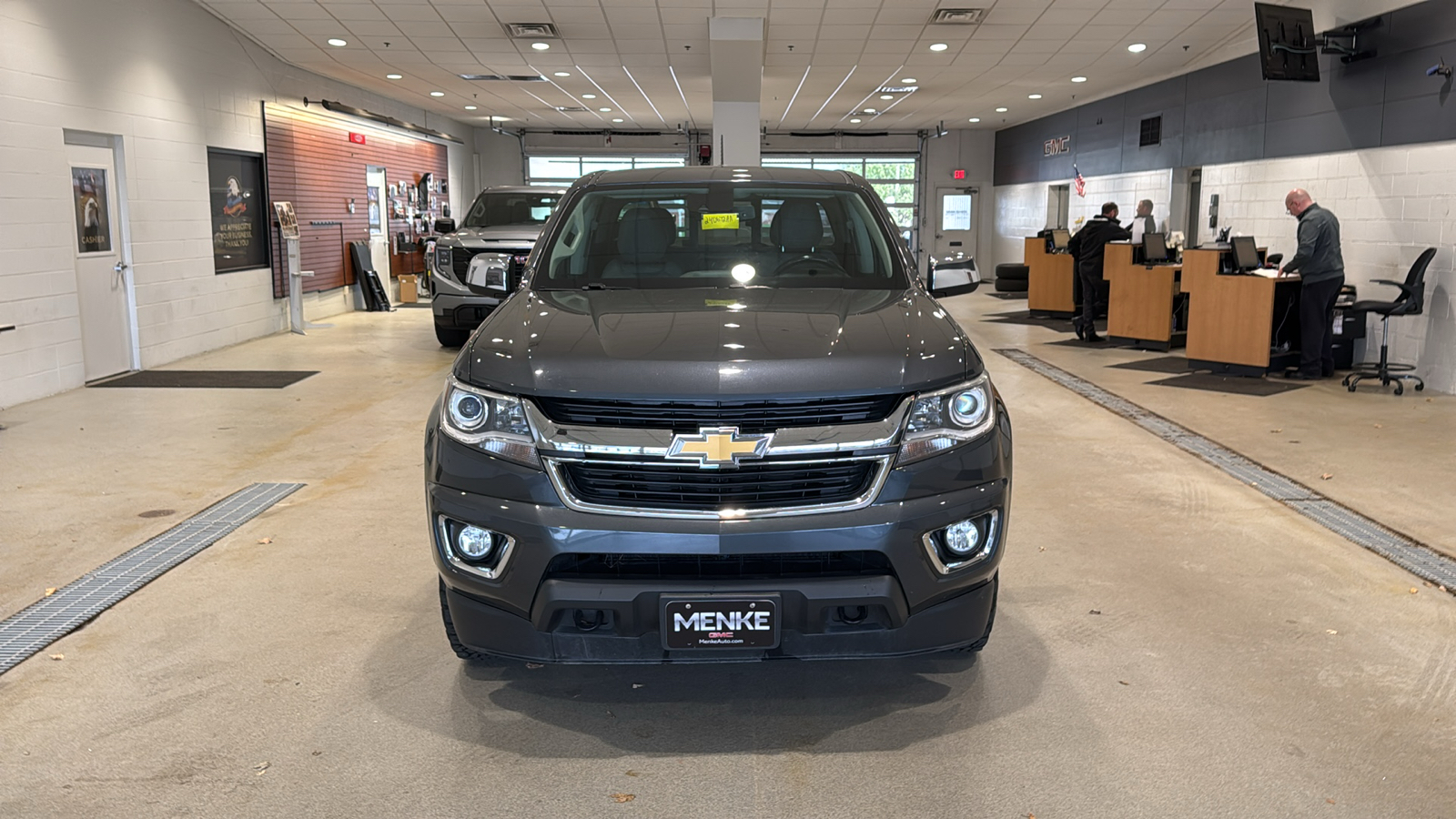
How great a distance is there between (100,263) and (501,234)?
3.53m

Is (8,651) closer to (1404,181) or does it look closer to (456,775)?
(456,775)

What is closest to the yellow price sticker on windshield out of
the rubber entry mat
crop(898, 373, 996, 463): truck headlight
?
crop(898, 373, 996, 463): truck headlight

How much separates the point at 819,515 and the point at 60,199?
8.55m

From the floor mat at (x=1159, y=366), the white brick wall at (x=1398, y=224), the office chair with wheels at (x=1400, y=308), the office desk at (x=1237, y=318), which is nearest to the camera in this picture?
the office chair with wheels at (x=1400, y=308)

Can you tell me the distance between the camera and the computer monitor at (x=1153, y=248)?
37.8ft

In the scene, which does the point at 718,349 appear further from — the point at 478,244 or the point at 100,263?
the point at 100,263

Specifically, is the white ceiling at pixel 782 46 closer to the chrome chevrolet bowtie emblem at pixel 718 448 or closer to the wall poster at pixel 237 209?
the wall poster at pixel 237 209

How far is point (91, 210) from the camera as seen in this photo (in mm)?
9266

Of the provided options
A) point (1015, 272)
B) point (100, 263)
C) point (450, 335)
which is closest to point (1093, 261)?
point (1015, 272)

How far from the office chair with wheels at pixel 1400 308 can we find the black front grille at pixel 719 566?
25.7 ft

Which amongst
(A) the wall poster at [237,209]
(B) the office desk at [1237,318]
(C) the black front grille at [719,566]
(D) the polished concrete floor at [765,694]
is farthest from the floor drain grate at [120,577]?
(B) the office desk at [1237,318]

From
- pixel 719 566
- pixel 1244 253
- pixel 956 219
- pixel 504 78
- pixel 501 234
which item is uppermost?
pixel 504 78

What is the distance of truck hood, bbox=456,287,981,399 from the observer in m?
2.47

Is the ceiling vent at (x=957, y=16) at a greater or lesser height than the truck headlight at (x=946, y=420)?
greater
